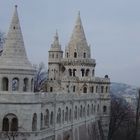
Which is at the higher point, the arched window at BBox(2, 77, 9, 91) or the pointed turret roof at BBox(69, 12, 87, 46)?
the pointed turret roof at BBox(69, 12, 87, 46)

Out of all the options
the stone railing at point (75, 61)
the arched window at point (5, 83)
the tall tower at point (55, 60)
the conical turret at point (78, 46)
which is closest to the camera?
the arched window at point (5, 83)

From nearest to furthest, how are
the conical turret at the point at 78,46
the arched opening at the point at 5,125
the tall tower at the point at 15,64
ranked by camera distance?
1. the arched opening at the point at 5,125
2. the tall tower at the point at 15,64
3. the conical turret at the point at 78,46

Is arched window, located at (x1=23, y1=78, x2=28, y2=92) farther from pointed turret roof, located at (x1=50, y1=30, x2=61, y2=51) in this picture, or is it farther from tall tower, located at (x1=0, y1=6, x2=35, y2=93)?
pointed turret roof, located at (x1=50, y1=30, x2=61, y2=51)

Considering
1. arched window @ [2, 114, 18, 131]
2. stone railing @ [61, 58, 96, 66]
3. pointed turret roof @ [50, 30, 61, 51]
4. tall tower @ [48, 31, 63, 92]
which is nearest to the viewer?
arched window @ [2, 114, 18, 131]

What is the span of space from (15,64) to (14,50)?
2.91ft

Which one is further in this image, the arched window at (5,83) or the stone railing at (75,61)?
the stone railing at (75,61)

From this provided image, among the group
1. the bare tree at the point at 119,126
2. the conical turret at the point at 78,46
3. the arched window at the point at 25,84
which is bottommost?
the bare tree at the point at 119,126

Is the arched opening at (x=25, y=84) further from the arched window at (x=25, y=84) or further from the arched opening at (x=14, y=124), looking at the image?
the arched opening at (x=14, y=124)

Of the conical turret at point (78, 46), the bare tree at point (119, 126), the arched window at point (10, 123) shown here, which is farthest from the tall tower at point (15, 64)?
the bare tree at point (119, 126)

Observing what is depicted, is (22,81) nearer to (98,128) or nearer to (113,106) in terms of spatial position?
(98,128)

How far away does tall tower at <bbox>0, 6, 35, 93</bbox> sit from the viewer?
3225 centimetres

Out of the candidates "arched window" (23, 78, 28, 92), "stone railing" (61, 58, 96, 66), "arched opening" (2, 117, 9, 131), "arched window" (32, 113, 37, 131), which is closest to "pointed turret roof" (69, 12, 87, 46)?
"stone railing" (61, 58, 96, 66)

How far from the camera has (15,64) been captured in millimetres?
32250

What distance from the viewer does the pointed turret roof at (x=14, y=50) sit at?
32.3 metres
